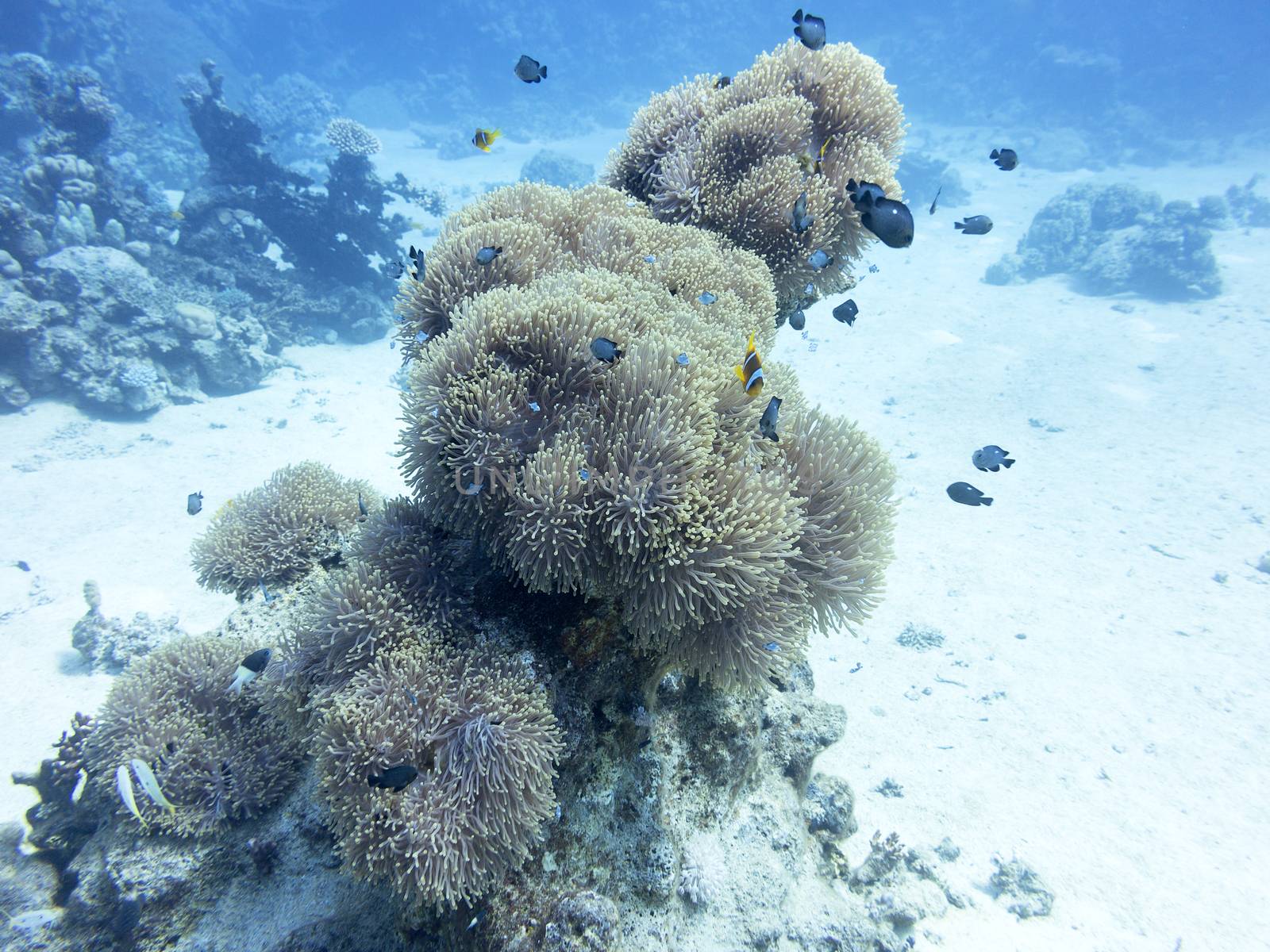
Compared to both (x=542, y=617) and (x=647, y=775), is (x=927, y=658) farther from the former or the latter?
(x=542, y=617)

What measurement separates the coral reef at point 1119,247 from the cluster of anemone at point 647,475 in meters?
21.5

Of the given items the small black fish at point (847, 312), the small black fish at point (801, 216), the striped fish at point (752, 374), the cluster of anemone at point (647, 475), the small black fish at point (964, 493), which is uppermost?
the small black fish at point (847, 312)

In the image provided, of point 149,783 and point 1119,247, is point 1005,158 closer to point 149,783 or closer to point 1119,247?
point 149,783

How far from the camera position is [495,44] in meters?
41.7

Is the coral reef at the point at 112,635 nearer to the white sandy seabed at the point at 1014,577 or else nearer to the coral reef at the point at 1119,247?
the white sandy seabed at the point at 1014,577

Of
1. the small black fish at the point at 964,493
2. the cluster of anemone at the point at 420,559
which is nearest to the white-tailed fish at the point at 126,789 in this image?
the cluster of anemone at the point at 420,559

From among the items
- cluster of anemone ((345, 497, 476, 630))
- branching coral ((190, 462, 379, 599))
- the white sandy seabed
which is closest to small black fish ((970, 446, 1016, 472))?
the white sandy seabed

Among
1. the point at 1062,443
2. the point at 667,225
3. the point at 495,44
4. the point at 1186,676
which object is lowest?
the point at 1186,676

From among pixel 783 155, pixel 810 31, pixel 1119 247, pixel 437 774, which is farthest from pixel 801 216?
pixel 1119 247

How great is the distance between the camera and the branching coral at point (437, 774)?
2.47 m

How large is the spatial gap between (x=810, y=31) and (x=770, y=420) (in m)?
3.75

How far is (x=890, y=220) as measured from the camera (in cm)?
320

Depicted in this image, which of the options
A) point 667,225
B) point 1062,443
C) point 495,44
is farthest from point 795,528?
point 495,44

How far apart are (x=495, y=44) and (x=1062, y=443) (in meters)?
45.4
